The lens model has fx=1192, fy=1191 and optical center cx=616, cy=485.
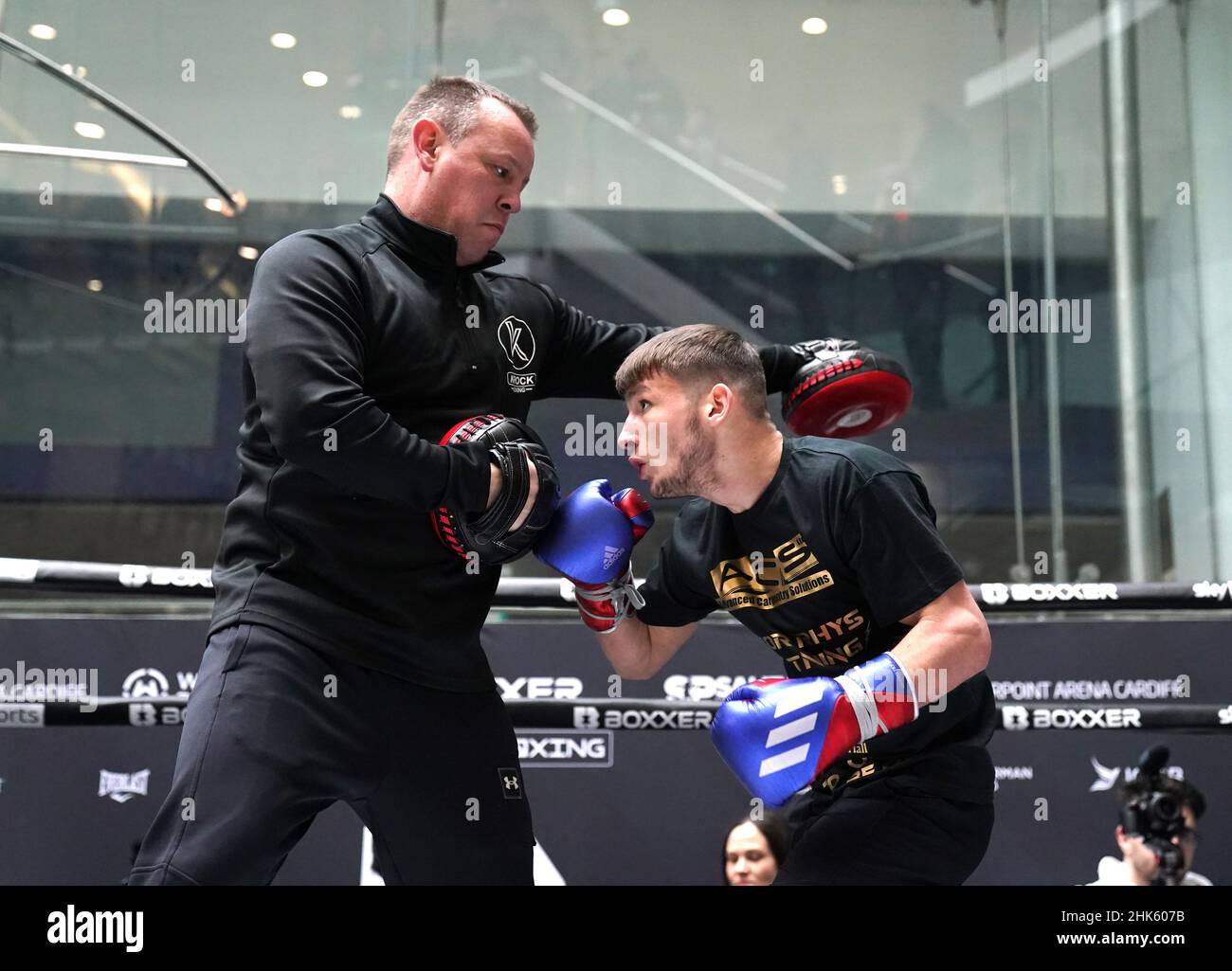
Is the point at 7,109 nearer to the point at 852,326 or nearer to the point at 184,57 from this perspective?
the point at 184,57

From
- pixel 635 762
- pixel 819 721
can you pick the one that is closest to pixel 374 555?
pixel 819 721

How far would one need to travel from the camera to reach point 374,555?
1.91m

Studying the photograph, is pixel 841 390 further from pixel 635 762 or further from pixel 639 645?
pixel 635 762

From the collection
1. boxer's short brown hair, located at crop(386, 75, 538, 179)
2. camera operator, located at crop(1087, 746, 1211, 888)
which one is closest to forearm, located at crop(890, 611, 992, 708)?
boxer's short brown hair, located at crop(386, 75, 538, 179)

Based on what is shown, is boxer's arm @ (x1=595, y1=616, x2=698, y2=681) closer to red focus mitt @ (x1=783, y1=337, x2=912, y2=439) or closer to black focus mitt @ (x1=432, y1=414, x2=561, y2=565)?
black focus mitt @ (x1=432, y1=414, x2=561, y2=565)

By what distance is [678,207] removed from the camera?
18.2ft

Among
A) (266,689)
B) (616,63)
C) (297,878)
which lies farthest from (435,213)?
(616,63)

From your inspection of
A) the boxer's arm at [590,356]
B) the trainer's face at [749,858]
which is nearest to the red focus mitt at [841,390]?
the boxer's arm at [590,356]

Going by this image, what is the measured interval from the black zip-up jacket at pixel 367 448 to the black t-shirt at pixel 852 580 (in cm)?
47

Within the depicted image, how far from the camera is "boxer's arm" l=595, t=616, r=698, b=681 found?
7.52ft

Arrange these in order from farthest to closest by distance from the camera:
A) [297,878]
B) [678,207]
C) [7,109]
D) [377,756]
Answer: [678,207], [7,109], [297,878], [377,756]
